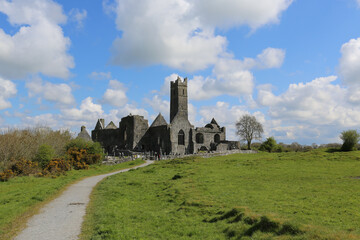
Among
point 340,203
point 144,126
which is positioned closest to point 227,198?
point 340,203

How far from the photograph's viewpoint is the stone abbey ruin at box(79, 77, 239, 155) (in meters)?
59.8

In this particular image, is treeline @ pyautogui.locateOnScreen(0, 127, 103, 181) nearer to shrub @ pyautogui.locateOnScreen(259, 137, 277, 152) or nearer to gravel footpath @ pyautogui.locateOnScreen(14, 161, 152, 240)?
gravel footpath @ pyautogui.locateOnScreen(14, 161, 152, 240)

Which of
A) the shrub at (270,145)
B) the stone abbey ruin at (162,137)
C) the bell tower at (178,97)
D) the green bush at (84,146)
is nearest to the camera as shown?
the green bush at (84,146)

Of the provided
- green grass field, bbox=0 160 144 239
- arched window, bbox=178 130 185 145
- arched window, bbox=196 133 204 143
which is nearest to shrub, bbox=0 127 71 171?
green grass field, bbox=0 160 144 239

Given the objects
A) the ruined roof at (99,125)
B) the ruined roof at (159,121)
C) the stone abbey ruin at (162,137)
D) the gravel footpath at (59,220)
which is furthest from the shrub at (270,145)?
the gravel footpath at (59,220)

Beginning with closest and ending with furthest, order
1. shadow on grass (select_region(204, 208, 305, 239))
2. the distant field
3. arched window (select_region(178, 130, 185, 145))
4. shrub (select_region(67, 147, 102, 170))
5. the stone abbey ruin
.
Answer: shadow on grass (select_region(204, 208, 305, 239))
the distant field
shrub (select_region(67, 147, 102, 170))
the stone abbey ruin
arched window (select_region(178, 130, 185, 145))

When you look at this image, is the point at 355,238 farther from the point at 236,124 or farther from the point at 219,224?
the point at 236,124

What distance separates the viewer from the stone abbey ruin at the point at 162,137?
5984 cm

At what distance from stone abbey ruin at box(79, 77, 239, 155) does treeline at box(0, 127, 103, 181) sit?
812 inches

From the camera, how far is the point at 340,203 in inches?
475

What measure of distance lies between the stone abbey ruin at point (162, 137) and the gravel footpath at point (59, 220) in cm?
4173

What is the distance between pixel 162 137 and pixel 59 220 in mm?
49341

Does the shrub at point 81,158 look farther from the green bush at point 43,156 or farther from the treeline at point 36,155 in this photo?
the green bush at point 43,156

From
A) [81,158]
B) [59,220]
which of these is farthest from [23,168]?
[59,220]
